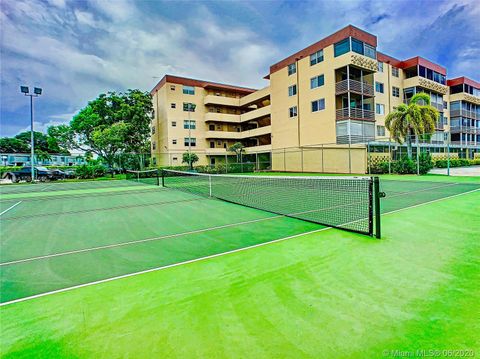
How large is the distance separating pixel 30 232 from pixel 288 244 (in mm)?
6211

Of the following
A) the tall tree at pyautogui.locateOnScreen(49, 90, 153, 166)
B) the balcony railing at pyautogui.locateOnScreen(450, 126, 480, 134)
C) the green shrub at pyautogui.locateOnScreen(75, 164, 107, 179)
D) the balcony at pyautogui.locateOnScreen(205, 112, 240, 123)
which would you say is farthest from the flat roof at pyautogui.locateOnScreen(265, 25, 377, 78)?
the green shrub at pyautogui.locateOnScreen(75, 164, 107, 179)

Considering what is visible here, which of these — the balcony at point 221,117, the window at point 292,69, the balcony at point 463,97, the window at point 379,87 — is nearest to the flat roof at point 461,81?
A: the balcony at point 463,97

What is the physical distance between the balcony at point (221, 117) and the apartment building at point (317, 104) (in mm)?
152

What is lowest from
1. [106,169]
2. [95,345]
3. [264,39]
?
[95,345]

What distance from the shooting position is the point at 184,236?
5.64m

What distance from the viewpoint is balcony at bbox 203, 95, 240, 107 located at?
134 ft

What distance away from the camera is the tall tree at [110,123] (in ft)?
117

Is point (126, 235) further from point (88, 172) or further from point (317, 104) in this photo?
point (88, 172)

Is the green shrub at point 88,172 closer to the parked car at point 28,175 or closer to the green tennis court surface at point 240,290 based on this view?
the parked car at point 28,175

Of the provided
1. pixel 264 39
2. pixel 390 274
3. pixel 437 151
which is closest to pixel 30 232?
pixel 390 274

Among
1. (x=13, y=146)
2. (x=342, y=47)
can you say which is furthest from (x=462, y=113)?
(x=13, y=146)

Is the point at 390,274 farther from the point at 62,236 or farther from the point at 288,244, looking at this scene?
the point at 62,236

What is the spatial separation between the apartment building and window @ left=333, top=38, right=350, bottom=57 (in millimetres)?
85

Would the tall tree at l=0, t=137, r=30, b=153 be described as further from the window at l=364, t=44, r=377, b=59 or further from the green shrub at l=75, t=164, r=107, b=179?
the window at l=364, t=44, r=377, b=59
